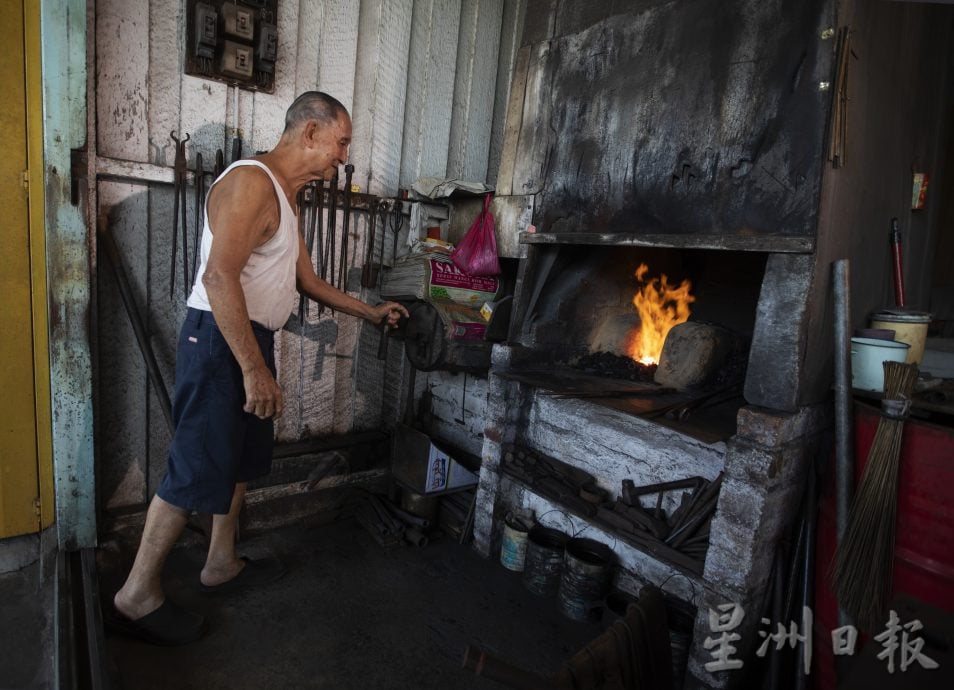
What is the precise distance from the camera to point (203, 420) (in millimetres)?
2486

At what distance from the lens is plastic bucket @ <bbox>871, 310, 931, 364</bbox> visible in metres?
2.73

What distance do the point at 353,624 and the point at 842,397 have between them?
2.46 m

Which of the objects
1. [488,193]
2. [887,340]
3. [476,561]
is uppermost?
[488,193]

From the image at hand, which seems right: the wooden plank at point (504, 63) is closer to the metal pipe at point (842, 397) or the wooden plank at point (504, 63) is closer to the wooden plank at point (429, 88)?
the wooden plank at point (429, 88)

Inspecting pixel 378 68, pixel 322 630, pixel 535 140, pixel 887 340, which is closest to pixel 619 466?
pixel 887 340

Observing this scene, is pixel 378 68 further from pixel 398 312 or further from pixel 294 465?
pixel 294 465

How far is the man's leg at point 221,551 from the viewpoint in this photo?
3.04m

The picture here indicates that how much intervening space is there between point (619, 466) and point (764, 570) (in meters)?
0.83

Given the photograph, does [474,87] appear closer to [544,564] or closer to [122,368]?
[122,368]

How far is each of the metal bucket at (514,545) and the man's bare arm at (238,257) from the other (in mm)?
1678

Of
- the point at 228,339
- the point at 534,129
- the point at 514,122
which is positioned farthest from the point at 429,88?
the point at 228,339

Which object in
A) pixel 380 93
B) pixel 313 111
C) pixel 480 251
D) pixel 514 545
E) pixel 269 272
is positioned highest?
pixel 380 93

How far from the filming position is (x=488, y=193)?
12.5ft

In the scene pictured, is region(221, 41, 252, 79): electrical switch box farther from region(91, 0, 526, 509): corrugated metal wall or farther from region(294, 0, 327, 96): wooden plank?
region(294, 0, 327, 96): wooden plank
